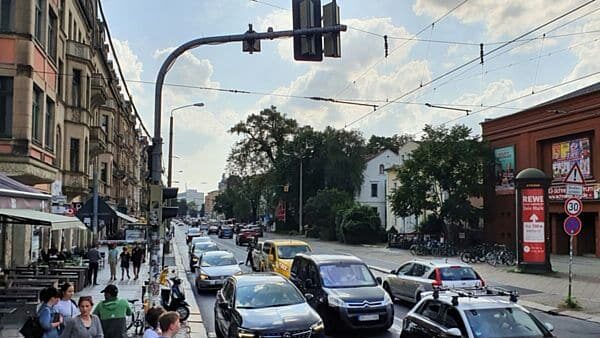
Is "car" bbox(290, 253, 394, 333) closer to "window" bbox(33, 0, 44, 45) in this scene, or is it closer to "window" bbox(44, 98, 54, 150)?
"window" bbox(33, 0, 44, 45)

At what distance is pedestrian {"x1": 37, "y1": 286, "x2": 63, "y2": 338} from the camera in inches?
332

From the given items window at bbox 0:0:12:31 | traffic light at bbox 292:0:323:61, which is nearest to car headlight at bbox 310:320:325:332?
traffic light at bbox 292:0:323:61

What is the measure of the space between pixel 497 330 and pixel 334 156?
6322 cm

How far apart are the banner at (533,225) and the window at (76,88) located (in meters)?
23.8

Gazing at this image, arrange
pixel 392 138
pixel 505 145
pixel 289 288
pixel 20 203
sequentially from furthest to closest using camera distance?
pixel 392 138 → pixel 505 145 → pixel 289 288 → pixel 20 203

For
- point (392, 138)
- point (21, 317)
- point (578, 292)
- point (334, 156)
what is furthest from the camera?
point (392, 138)

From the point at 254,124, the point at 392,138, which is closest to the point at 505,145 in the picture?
the point at 254,124

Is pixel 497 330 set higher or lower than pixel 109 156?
lower

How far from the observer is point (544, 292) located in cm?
2042

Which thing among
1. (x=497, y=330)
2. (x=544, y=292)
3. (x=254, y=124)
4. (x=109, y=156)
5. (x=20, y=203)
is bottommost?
(x=544, y=292)

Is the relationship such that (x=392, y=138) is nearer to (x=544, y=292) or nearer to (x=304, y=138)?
(x=304, y=138)

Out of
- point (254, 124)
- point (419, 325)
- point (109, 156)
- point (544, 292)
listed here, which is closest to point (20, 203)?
point (419, 325)

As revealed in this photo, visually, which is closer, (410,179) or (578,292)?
(578,292)

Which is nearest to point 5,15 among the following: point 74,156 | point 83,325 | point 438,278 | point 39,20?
point 39,20
